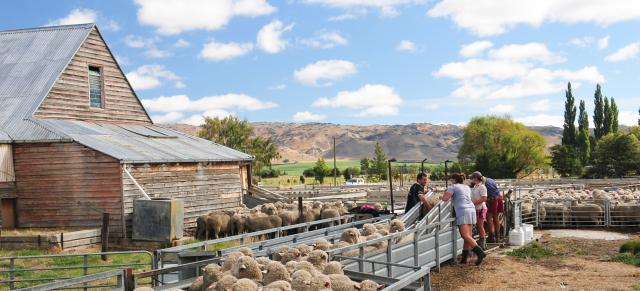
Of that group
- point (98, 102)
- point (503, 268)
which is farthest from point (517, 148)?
point (503, 268)

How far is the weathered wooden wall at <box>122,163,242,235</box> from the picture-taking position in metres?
21.2

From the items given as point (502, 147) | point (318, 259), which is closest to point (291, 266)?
point (318, 259)

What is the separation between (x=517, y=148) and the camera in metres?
78.1

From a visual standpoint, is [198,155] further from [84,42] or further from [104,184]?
[84,42]

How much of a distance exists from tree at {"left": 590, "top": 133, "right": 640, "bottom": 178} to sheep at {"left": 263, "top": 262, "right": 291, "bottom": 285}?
6135cm

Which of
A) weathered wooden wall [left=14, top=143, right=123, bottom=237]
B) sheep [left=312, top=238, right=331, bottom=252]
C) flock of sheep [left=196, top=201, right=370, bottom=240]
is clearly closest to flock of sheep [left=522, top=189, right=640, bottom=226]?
flock of sheep [left=196, top=201, right=370, bottom=240]

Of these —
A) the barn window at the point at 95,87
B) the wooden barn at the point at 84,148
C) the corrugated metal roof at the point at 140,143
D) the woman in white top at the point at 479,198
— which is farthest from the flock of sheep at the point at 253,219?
the barn window at the point at 95,87

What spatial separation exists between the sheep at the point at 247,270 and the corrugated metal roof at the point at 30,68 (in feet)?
52.2

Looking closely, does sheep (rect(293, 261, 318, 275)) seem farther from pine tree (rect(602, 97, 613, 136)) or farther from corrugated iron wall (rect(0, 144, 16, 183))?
pine tree (rect(602, 97, 613, 136))

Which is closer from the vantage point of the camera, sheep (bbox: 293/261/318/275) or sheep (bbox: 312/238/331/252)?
sheep (bbox: 293/261/318/275)

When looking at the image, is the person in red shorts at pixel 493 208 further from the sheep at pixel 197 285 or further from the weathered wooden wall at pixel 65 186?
the weathered wooden wall at pixel 65 186

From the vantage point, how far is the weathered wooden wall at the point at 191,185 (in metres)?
21.2

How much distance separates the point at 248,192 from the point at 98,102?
26.2ft

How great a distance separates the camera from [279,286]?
21.5 ft
